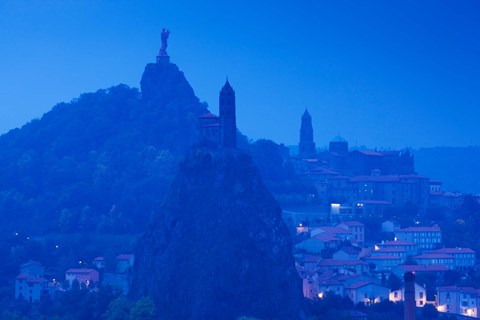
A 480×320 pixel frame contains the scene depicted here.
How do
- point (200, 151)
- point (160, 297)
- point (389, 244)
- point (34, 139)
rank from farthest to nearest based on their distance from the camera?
1. point (34, 139)
2. point (389, 244)
3. point (200, 151)
4. point (160, 297)

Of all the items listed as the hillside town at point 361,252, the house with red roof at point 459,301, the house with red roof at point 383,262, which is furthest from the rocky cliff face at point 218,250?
the house with red roof at point 383,262

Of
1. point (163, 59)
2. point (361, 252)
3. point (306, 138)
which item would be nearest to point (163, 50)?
point (163, 59)

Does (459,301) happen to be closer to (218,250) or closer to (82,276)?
(218,250)

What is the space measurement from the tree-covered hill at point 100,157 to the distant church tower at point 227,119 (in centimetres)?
1234

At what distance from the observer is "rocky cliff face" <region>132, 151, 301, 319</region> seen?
70.2 metres

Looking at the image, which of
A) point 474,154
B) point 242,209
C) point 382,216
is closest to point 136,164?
point 382,216

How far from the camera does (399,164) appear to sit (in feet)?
352

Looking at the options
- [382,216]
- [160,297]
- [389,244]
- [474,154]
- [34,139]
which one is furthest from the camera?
[474,154]

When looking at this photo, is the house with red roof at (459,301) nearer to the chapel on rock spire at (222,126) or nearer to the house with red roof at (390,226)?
the chapel on rock spire at (222,126)

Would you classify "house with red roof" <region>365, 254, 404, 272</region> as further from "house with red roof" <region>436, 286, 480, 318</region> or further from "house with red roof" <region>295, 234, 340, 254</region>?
"house with red roof" <region>436, 286, 480, 318</region>

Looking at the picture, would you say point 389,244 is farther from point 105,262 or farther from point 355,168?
point 355,168

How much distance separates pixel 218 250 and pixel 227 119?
9060mm

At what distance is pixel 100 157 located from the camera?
9962cm

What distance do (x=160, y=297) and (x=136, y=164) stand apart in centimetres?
2798
